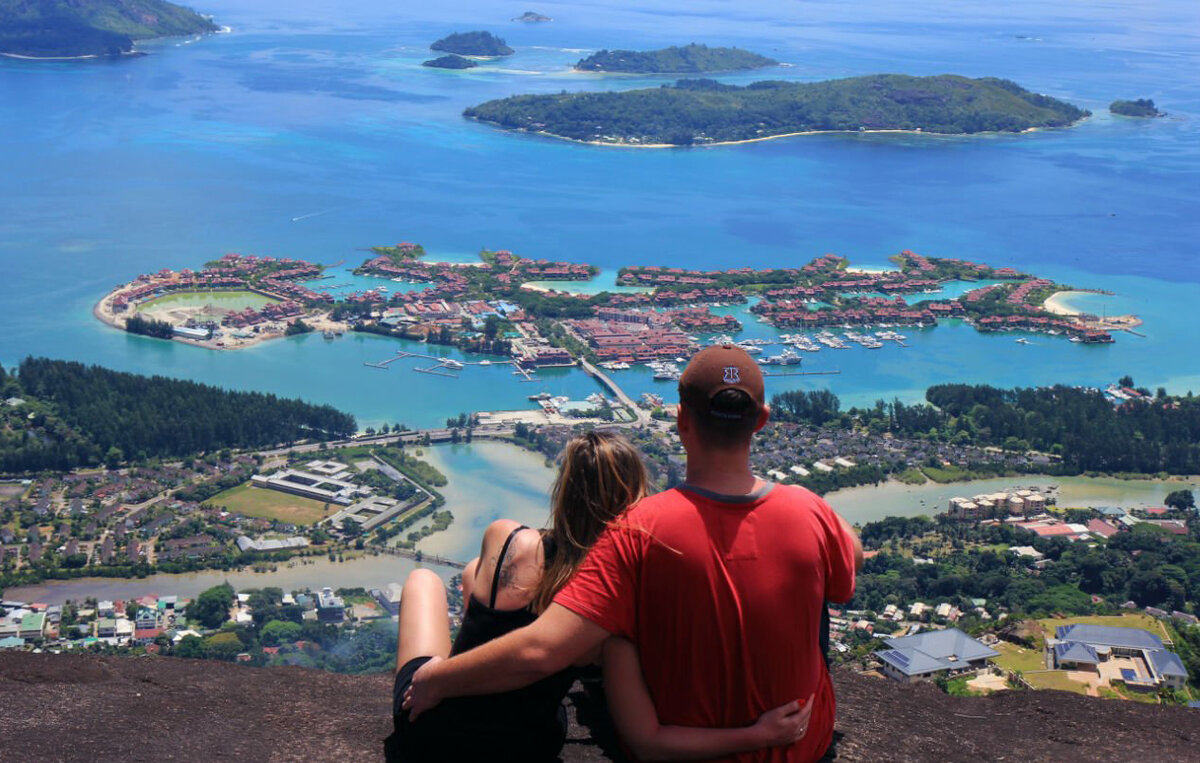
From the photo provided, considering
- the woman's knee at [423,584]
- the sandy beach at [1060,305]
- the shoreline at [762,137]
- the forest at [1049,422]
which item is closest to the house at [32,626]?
the woman's knee at [423,584]

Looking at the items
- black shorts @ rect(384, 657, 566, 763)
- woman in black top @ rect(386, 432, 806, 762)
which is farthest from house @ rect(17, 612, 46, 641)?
black shorts @ rect(384, 657, 566, 763)

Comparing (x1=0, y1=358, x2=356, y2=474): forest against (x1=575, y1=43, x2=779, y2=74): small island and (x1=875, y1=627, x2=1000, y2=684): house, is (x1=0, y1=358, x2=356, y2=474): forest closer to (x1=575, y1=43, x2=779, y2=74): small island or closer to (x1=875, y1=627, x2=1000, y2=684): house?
(x1=875, y1=627, x2=1000, y2=684): house

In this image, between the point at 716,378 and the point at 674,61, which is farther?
the point at 674,61

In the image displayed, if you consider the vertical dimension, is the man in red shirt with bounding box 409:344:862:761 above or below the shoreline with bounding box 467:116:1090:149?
above

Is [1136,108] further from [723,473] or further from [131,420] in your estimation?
[723,473]

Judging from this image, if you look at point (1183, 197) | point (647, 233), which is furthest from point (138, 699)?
point (1183, 197)

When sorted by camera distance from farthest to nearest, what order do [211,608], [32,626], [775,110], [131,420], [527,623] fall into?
1. [775,110]
2. [131,420]
3. [211,608]
4. [32,626]
5. [527,623]

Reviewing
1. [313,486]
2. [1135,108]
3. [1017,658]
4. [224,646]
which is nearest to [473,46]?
[1135,108]

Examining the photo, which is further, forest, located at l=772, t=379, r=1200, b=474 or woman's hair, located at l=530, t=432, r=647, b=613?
forest, located at l=772, t=379, r=1200, b=474
